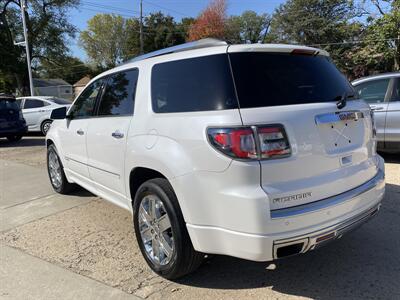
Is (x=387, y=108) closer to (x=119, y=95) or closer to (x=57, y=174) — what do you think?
(x=119, y=95)

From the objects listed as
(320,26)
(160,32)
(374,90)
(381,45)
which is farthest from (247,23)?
(374,90)

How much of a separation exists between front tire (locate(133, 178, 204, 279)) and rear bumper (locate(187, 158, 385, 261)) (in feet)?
0.55

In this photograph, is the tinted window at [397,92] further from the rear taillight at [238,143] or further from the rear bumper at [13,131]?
the rear bumper at [13,131]

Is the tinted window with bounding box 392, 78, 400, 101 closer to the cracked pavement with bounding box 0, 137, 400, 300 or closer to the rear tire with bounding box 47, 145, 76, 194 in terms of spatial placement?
the cracked pavement with bounding box 0, 137, 400, 300

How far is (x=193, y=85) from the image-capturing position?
3.20 metres

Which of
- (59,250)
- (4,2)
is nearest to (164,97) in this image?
(59,250)

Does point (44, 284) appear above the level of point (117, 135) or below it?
below

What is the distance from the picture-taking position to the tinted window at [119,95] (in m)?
3.94

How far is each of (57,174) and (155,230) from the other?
3.30 meters

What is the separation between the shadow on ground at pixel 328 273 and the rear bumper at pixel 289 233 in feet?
1.66

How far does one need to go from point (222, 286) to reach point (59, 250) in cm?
184

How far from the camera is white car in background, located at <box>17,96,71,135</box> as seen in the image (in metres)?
14.9

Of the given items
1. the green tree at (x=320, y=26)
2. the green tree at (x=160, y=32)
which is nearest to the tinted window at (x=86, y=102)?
the green tree at (x=320, y=26)

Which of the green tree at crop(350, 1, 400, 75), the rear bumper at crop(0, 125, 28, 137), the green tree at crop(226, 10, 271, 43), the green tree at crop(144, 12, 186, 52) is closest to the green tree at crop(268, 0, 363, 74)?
the green tree at crop(350, 1, 400, 75)
